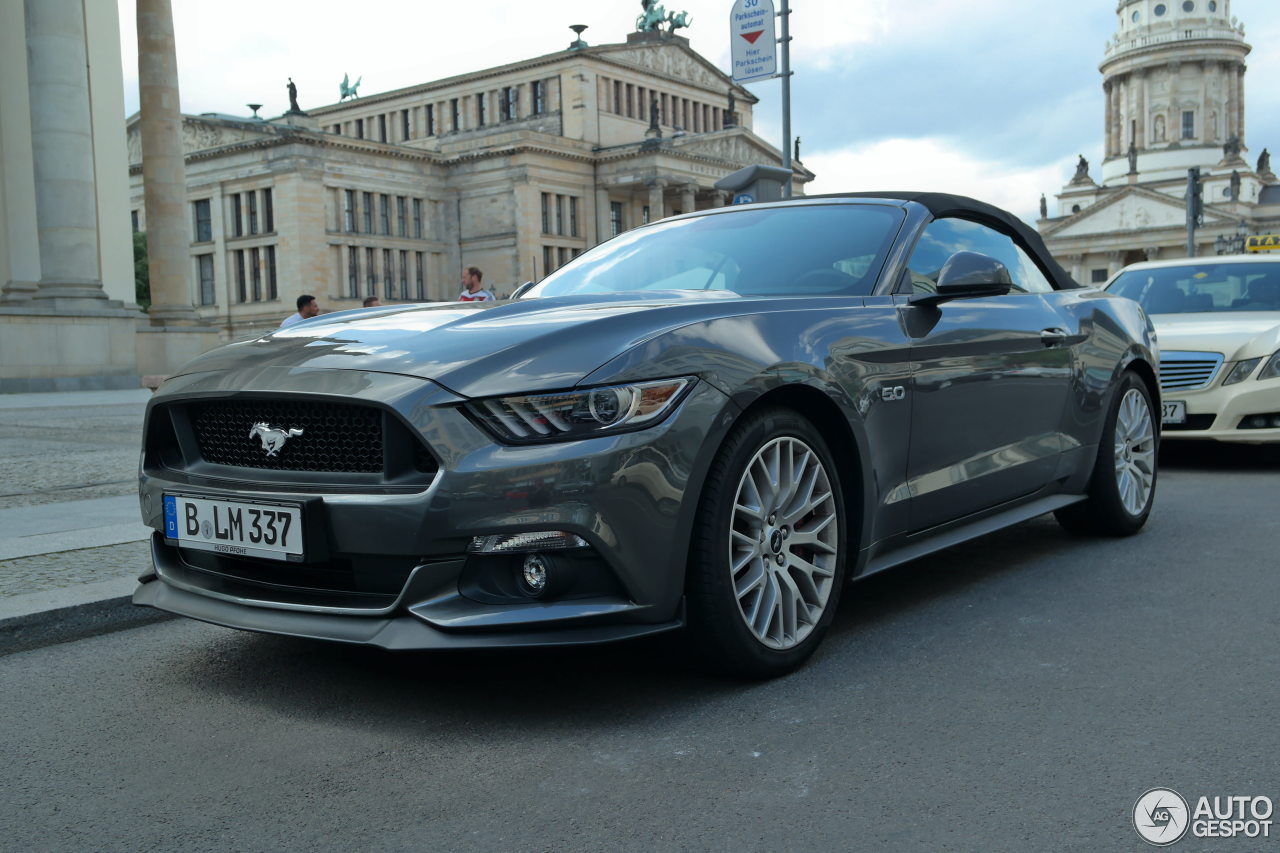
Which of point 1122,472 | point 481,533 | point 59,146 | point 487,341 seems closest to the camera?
point 481,533

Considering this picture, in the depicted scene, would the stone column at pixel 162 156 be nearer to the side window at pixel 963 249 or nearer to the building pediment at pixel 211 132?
the side window at pixel 963 249

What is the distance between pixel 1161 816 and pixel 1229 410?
6589 millimetres

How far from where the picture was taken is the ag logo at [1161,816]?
2.39 metres

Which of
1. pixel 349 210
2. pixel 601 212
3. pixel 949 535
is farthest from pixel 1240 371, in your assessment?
pixel 601 212

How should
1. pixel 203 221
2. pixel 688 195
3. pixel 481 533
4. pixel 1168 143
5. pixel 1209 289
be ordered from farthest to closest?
pixel 1168 143
pixel 688 195
pixel 203 221
pixel 1209 289
pixel 481 533

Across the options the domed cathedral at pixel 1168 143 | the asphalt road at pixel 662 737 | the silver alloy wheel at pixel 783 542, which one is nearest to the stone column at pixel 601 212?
the domed cathedral at pixel 1168 143

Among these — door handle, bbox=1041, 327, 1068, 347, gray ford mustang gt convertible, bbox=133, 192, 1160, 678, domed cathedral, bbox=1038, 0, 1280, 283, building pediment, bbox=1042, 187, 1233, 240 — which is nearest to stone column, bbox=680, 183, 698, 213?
building pediment, bbox=1042, 187, 1233, 240

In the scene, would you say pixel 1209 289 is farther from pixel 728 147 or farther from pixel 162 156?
pixel 728 147

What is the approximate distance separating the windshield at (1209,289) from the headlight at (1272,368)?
1.11m

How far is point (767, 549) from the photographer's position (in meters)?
3.44

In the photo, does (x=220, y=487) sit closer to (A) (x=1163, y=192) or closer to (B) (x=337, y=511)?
(B) (x=337, y=511)

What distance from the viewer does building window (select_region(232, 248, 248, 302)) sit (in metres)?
72.1

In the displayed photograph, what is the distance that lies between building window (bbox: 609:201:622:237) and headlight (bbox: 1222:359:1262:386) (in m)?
71.3

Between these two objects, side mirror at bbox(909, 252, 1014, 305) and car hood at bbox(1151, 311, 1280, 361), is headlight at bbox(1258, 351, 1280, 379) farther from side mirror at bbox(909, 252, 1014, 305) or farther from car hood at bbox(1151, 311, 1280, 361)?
side mirror at bbox(909, 252, 1014, 305)
